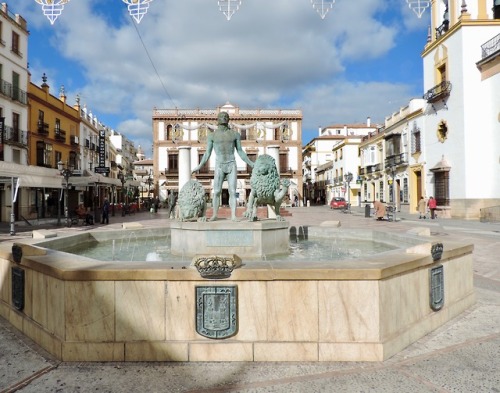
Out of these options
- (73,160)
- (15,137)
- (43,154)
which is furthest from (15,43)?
(73,160)

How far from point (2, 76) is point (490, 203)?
99.9ft

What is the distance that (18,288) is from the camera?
12.5 ft

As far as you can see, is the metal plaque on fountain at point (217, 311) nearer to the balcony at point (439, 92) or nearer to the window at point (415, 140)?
the balcony at point (439, 92)

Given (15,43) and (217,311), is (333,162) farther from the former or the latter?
(217,311)

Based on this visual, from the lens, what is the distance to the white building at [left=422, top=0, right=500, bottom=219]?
730 inches

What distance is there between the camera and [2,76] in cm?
2206

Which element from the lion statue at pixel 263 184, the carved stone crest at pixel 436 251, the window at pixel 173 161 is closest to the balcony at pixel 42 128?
the window at pixel 173 161

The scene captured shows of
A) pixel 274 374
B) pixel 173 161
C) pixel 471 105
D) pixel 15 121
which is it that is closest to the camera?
pixel 274 374

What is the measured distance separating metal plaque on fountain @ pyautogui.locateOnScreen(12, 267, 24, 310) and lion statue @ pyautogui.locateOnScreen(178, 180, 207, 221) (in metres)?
2.94

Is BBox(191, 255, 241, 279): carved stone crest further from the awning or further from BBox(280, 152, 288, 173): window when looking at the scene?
BBox(280, 152, 288, 173): window

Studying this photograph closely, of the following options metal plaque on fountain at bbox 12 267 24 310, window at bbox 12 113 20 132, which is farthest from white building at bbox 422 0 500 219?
window at bbox 12 113 20 132

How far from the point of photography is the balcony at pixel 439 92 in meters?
20.5

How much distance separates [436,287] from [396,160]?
27.5 metres

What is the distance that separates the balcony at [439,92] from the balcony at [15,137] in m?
27.2
